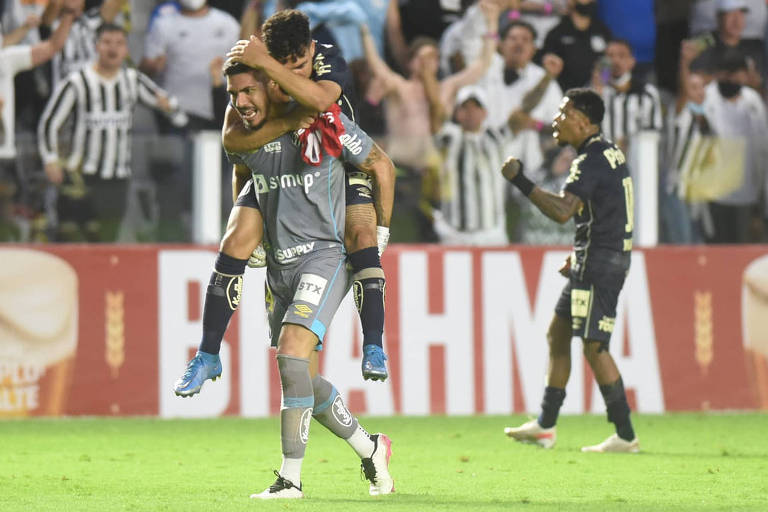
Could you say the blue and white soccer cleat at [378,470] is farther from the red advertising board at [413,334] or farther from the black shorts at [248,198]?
the red advertising board at [413,334]

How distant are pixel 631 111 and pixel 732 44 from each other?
4.82 feet

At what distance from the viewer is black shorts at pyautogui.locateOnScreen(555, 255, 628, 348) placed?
8414mm

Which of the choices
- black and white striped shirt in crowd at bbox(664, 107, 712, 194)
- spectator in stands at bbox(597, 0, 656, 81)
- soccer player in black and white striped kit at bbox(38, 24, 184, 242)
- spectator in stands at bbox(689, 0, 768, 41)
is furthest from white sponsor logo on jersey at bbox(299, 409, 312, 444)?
spectator in stands at bbox(689, 0, 768, 41)

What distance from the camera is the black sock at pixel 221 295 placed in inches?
240

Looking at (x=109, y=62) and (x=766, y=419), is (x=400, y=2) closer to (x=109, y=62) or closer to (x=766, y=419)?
(x=109, y=62)

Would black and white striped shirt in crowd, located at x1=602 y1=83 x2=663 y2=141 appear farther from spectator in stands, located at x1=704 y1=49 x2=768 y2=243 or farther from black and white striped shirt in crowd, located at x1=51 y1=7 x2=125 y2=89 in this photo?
black and white striped shirt in crowd, located at x1=51 y1=7 x2=125 y2=89

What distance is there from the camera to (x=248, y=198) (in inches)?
245

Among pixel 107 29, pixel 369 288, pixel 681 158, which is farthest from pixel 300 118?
pixel 681 158

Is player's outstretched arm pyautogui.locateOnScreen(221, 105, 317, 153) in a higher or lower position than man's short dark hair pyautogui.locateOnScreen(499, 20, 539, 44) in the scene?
lower

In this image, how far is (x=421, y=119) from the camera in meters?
12.6

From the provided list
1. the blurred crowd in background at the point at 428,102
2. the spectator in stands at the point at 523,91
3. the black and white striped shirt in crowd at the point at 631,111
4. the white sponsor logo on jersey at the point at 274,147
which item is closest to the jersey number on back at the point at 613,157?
the white sponsor logo on jersey at the point at 274,147

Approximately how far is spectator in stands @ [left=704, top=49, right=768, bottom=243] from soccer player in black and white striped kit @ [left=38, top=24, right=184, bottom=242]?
5.25 m

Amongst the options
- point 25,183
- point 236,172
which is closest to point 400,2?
point 25,183

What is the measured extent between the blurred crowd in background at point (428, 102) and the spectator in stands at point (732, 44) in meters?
0.02
